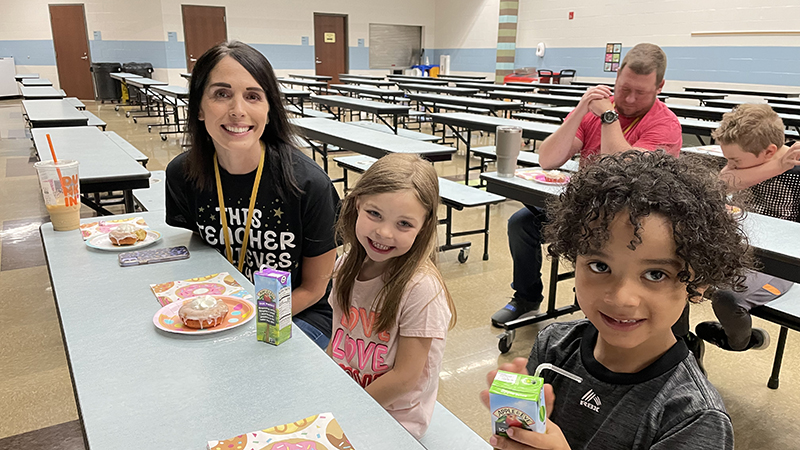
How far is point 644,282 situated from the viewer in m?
0.75

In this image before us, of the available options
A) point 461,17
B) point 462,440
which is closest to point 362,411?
point 462,440

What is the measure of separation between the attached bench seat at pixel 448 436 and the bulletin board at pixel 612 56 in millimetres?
11004

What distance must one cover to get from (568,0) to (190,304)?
41.0 ft

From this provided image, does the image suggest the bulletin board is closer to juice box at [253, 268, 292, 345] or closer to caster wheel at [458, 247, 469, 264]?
caster wheel at [458, 247, 469, 264]

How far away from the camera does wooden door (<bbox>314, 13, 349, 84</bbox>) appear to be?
15141 millimetres

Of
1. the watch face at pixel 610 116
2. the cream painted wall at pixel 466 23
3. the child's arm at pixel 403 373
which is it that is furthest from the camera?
the cream painted wall at pixel 466 23

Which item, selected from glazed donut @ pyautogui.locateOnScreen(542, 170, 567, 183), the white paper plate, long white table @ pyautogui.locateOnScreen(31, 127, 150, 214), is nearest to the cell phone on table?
the white paper plate

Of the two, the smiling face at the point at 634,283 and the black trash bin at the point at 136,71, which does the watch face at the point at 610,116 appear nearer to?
the smiling face at the point at 634,283

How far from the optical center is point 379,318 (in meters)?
1.27

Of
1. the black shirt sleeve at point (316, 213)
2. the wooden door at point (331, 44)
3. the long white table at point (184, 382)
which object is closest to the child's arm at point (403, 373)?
the long white table at point (184, 382)

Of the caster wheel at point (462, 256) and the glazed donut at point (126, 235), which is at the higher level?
the glazed donut at point (126, 235)

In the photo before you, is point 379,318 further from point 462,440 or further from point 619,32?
point 619,32

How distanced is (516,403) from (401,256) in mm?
688

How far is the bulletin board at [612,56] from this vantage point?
36.2ft
